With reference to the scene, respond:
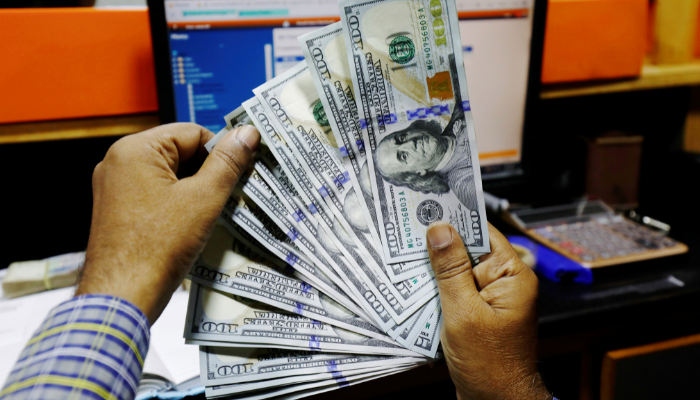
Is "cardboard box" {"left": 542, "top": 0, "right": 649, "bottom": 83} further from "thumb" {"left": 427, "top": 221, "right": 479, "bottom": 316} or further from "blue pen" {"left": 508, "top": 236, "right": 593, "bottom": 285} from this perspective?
"thumb" {"left": 427, "top": 221, "right": 479, "bottom": 316}

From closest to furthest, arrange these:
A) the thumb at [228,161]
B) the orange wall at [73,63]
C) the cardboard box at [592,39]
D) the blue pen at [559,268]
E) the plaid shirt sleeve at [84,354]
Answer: the plaid shirt sleeve at [84,354], the thumb at [228,161], the orange wall at [73,63], the blue pen at [559,268], the cardboard box at [592,39]

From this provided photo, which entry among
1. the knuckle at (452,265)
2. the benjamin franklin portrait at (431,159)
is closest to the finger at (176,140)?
the benjamin franklin portrait at (431,159)

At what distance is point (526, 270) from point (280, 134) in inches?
14.7

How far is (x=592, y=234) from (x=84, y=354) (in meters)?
1.01

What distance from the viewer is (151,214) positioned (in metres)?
0.48

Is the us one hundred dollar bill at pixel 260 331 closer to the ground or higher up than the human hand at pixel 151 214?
closer to the ground

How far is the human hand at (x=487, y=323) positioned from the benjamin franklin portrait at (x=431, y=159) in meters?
0.06

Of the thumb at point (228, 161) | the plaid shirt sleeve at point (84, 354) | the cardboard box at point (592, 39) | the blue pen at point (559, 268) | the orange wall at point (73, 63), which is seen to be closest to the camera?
the plaid shirt sleeve at point (84, 354)

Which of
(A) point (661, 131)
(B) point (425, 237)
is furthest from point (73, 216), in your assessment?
(A) point (661, 131)

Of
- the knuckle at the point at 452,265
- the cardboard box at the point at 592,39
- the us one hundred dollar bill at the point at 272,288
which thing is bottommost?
the us one hundred dollar bill at the point at 272,288

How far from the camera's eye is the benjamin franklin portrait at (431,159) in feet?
1.93

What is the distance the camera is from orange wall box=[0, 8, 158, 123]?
75 cm

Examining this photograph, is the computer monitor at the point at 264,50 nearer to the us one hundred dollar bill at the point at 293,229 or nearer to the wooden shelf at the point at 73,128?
the wooden shelf at the point at 73,128

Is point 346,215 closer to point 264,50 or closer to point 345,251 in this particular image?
point 345,251
